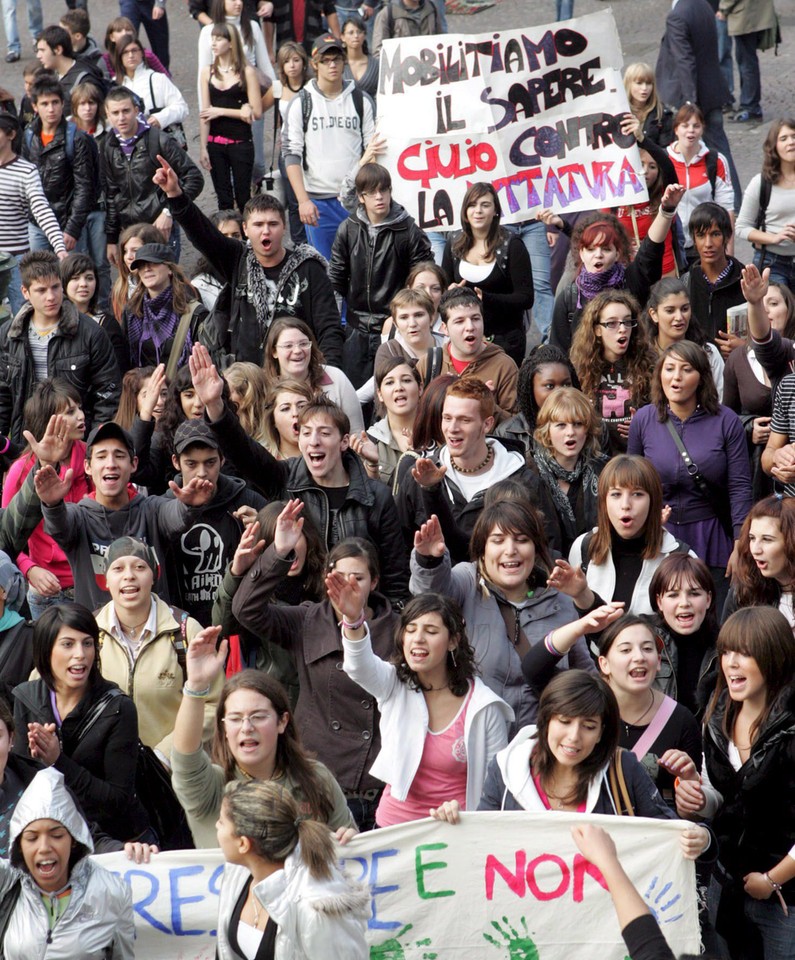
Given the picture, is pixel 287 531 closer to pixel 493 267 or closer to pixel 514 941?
pixel 514 941

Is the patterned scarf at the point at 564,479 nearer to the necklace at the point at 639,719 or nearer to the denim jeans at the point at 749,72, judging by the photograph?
the necklace at the point at 639,719

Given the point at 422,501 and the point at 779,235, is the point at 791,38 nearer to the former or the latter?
the point at 779,235

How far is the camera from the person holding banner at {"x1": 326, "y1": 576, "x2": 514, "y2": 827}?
17.6 feet

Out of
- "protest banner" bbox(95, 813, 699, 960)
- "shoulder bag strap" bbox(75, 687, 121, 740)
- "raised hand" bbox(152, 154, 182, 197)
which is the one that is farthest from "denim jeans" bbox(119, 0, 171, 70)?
"protest banner" bbox(95, 813, 699, 960)

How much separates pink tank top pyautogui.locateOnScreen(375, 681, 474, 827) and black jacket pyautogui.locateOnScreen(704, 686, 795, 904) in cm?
87

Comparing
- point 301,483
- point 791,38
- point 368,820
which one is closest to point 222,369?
point 301,483

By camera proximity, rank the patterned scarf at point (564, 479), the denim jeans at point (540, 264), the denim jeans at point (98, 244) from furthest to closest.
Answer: the denim jeans at point (98, 244) < the denim jeans at point (540, 264) < the patterned scarf at point (564, 479)

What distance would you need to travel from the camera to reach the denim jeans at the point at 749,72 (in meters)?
14.1

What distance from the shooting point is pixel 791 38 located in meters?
16.6

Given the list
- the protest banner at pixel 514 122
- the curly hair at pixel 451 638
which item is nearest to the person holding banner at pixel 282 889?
the curly hair at pixel 451 638

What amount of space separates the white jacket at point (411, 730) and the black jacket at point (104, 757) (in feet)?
2.66

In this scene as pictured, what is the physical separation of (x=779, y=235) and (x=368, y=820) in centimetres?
523

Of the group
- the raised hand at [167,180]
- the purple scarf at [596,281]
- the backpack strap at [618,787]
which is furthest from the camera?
the purple scarf at [596,281]

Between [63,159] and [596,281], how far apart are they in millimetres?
4410
